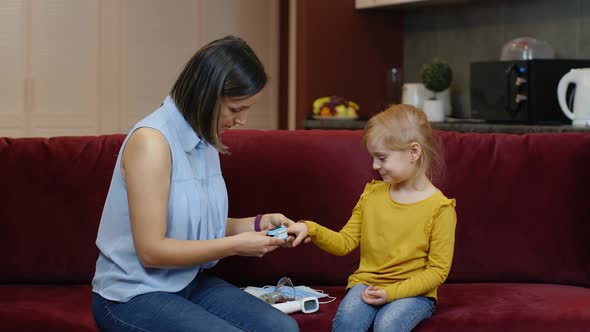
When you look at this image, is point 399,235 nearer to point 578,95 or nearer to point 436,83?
point 578,95

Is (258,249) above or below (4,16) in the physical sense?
below

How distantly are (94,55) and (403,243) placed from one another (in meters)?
2.93

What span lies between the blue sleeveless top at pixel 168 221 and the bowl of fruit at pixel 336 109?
268cm

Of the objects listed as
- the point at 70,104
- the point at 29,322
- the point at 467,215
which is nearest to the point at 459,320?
the point at 467,215

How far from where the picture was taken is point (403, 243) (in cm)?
216

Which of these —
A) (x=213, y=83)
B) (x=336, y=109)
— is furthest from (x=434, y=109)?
(x=213, y=83)

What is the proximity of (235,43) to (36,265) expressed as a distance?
1006 millimetres

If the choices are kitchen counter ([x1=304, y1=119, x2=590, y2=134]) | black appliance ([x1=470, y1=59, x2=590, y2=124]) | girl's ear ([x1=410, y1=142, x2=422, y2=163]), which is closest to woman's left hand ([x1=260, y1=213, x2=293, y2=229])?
girl's ear ([x1=410, y1=142, x2=422, y2=163])

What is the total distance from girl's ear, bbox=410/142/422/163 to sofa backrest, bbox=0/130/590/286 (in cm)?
41

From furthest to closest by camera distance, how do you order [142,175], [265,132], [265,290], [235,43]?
[265,132], [265,290], [235,43], [142,175]

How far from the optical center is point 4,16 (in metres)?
4.36

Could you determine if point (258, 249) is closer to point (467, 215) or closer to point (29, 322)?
point (29, 322)

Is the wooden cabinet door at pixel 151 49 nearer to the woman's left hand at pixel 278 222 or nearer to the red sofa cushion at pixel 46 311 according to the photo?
the red sofa cushion at pixel 46 311

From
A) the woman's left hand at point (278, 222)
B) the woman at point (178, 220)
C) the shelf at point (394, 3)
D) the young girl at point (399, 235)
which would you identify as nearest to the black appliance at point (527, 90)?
the shelf at point (394, 3)
